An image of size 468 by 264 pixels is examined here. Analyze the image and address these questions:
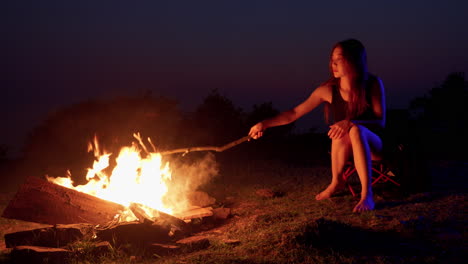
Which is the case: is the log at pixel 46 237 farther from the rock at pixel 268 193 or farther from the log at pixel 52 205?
the rock at pixel 268 193

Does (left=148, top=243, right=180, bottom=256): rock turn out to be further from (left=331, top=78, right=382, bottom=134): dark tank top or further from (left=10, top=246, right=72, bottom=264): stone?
(left=331, top=78, right=382, bottom=134): dark tank top

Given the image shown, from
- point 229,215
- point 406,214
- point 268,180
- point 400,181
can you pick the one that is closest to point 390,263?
point 406,214

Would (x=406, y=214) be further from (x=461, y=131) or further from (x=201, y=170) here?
(x=461, y=131)

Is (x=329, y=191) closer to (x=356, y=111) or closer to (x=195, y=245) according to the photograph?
(x=356, y=111)

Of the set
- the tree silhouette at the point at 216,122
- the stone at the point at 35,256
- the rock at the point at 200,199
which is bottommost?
the stone at the point at 35,256

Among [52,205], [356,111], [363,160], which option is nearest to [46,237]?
[52,205]

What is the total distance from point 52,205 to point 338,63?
3327 millimetres

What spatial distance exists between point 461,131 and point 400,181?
650 centimetres

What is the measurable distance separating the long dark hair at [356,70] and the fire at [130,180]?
2.46 metres

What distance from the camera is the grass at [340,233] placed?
113 inches

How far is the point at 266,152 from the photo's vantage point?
31.2 ft

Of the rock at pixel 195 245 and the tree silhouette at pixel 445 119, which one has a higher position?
the tree silhouette at pixel 445 119

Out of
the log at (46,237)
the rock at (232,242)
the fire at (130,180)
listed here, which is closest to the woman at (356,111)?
the rock at (232,242)

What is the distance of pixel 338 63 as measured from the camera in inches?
161
